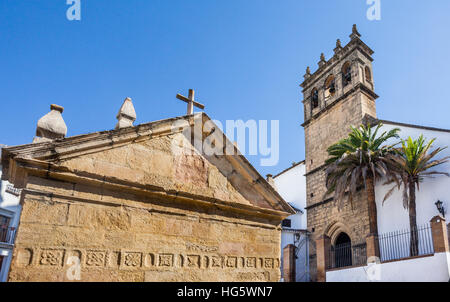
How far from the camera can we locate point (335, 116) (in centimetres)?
Result: 2080

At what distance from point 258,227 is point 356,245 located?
13578 millimetres

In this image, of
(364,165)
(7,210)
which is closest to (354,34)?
(364,165)

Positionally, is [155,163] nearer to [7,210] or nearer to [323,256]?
[323,256]

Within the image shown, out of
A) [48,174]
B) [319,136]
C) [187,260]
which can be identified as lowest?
[187,260]

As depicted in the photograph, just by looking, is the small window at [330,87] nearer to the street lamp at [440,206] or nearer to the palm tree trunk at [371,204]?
the palm tree trunk at [371,204]

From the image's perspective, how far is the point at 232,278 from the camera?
15.5 ft

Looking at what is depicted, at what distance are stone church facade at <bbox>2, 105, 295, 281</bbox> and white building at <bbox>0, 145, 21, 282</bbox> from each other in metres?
14.6

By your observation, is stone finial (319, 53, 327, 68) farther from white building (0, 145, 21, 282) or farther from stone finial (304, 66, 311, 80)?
white building (0, 145, 21, 282)

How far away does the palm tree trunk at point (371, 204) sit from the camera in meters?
15.9

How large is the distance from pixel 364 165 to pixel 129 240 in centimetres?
1431

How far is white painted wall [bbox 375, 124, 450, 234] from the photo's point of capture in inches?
560

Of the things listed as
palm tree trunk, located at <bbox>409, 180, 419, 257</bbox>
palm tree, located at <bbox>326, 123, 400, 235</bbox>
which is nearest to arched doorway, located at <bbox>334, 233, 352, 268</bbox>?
palm tree, located at <bbox>326, 123, 400, 235</bbox>
